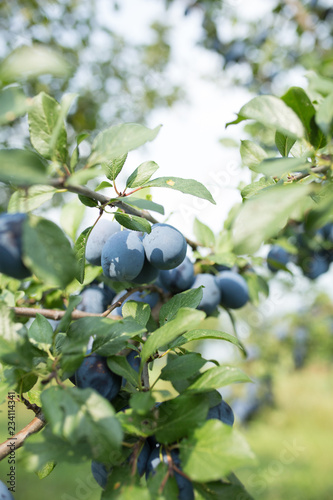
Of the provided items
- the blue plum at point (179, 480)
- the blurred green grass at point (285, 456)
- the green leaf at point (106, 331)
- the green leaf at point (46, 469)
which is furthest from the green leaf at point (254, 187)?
the blurred green grass at point (285, 456)

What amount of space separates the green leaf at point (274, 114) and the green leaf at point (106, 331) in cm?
28

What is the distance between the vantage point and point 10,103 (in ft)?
1.09

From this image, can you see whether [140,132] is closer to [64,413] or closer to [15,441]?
[64,413]

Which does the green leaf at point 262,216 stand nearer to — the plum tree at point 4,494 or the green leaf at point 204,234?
the plum tree at point 4,494

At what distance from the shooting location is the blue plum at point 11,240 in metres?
0.38

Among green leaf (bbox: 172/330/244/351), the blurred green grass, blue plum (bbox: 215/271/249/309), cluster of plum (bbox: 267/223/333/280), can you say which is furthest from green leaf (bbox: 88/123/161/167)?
the blurred green grass

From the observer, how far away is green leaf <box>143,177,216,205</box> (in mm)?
533

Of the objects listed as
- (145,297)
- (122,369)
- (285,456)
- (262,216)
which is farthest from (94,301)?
(285,456)

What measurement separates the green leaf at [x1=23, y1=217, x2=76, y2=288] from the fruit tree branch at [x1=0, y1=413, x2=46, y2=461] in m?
0.26

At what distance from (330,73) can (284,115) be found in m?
0.88

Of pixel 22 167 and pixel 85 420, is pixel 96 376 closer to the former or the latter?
pixel 85 420

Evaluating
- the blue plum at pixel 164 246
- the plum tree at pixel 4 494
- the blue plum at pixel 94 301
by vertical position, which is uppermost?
the blue plum at pixel 164 246

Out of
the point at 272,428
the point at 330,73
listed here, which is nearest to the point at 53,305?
the point at 330,73

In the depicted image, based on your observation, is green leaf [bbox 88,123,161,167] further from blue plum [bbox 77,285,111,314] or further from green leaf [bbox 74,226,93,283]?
blue plum [bbox 77,285,111,314]
